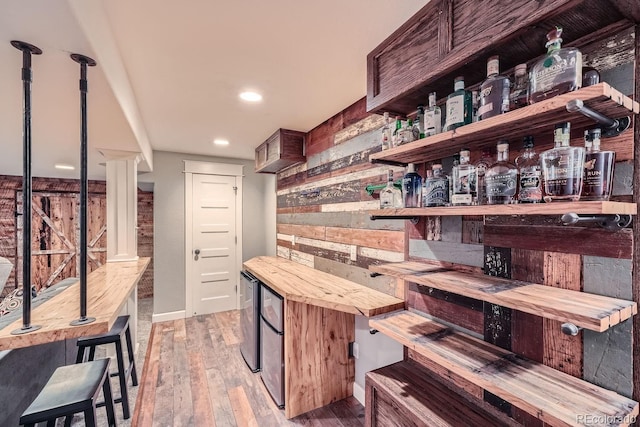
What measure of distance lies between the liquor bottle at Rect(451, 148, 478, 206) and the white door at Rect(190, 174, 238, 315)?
3.75 meters

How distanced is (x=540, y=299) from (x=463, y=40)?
3.13 feet

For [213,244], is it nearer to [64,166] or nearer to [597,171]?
[64,166]

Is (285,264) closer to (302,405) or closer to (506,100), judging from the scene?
(302,405)

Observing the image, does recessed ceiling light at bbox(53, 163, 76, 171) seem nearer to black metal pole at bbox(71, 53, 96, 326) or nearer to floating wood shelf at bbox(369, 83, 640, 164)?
black metal pole at bbox(71, 53, 96, 326)

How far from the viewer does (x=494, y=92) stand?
106 centimetres

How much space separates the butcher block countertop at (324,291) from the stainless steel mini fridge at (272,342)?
0.12 meters

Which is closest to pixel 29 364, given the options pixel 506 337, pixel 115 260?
pixel 115 260

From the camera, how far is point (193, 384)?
98.3 inches

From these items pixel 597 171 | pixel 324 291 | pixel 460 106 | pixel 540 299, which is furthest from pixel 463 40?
pixel 324 291

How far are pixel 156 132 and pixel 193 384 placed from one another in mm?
2455

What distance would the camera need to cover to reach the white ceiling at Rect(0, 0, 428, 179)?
1.15m

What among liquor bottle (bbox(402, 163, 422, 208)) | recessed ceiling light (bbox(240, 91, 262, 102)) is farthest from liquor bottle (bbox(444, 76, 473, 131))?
recessed ceiling light (bbox(240, 91, 262, 102))

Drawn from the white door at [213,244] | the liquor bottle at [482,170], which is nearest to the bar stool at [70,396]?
the liquor bottle at [482,170]

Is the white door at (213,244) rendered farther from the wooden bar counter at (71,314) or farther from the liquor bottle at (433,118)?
the liquor bottle at (433,118)
